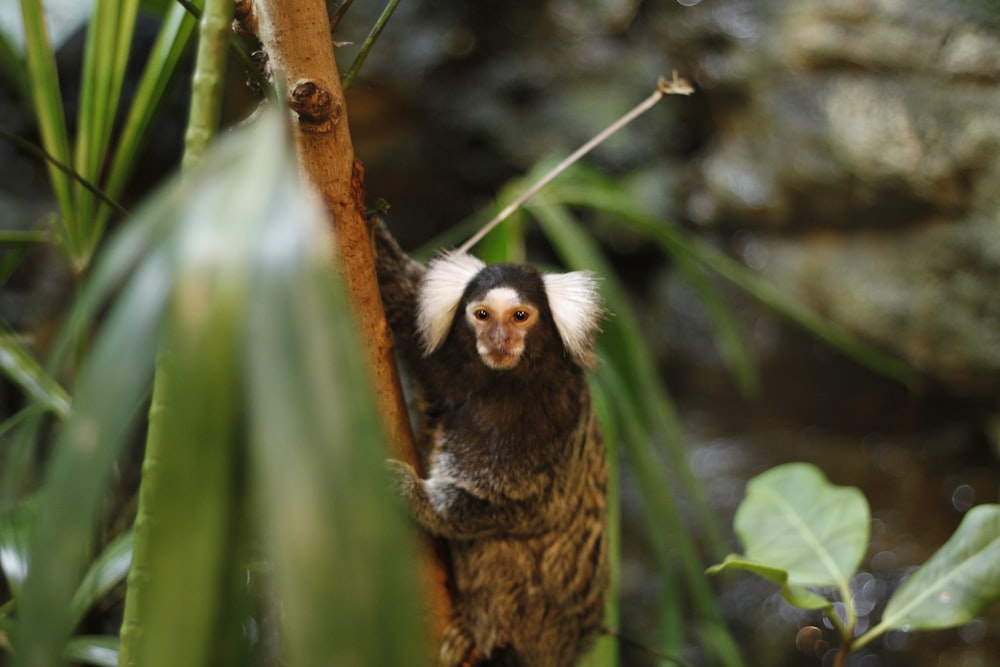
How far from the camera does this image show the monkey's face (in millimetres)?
1382

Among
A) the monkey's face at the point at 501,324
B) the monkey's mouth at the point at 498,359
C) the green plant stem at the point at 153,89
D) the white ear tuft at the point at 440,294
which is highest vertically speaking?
the green plant stem at the point at 153,89

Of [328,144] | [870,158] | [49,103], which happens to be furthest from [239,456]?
[870,158]

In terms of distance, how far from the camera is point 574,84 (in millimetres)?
4480

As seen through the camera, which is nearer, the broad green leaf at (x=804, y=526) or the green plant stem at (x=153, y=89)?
the green plant stem at (x=153, y=89)

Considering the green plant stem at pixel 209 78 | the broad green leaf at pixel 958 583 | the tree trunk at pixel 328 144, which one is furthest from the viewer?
the broad green leaf at pixel 958 583

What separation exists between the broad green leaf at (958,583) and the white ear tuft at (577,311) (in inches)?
24.1

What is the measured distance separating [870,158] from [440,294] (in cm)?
273

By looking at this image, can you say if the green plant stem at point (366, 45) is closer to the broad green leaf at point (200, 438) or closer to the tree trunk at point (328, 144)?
the tree trunk at point (328, 144)

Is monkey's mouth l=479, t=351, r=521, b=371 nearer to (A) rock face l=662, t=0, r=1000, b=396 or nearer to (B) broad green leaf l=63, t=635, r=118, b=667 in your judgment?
(B) broad green leaf l=63, t=635, r=118, b=667

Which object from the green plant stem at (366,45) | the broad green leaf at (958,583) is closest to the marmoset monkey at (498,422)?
the green plant stem at (366,45)

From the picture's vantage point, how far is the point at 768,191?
12.9ft

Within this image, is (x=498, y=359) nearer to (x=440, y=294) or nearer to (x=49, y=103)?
(x=440, y=294)

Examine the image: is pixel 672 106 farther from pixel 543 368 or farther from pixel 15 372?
pixel 15 372

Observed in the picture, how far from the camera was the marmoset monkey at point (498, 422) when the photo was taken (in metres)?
1.40
